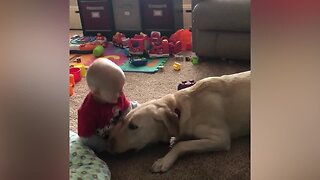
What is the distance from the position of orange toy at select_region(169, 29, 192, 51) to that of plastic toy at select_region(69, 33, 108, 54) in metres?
0.54

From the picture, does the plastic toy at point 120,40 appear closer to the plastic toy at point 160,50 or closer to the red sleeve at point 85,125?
the plastic toy at point 160,50

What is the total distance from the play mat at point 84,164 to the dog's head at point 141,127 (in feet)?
0.34

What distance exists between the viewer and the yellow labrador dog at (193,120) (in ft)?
4.53

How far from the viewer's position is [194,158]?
1.37 metres

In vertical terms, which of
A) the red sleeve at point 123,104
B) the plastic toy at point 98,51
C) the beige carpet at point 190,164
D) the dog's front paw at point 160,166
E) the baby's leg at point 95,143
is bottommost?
the beige carpet at point 190,164

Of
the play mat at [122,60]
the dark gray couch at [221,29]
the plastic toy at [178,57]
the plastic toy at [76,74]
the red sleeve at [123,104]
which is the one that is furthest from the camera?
the plastic toy at [178,57]

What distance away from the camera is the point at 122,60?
263cm

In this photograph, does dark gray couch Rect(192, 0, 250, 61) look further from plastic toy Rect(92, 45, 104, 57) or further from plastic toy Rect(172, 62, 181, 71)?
plastic toy Rect(92, 45, 104, 57)

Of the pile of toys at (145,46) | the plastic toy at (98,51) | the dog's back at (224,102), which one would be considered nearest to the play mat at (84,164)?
the dog's back at (224,102)

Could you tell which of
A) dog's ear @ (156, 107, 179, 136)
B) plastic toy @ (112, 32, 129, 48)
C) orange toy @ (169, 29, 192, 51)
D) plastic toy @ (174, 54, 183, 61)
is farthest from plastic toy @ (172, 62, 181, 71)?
dog's ear @ (156, 107, 179, 136)

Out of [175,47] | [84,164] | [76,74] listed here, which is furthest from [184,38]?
[84,164]
